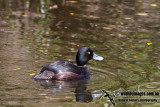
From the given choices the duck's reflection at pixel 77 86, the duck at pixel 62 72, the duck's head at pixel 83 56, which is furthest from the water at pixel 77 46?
the duck's head at pixel 83 56

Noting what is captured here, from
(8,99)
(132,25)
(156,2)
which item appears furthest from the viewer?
(156,2)

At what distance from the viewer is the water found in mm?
8781

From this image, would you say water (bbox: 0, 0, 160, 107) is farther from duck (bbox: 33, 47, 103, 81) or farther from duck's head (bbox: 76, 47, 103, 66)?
duck's head (bbox: 76, 47, 103, 66)

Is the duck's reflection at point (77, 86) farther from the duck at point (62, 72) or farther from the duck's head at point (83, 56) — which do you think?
the duck's head at point (83, 56)

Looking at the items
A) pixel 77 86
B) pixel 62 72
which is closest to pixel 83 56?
pixel 62 72

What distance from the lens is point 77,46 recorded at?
12414 millimetres

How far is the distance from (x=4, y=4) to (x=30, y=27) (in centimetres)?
307

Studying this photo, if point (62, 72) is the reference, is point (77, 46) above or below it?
below

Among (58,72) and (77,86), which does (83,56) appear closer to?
(58,72)

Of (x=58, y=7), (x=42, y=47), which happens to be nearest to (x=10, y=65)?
(x=42, y=47)

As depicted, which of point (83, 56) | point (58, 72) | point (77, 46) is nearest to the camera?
point (58, 72)

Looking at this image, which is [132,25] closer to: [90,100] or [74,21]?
[74,21]

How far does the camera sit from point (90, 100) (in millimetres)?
8562

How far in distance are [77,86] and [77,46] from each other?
9.93 ft
